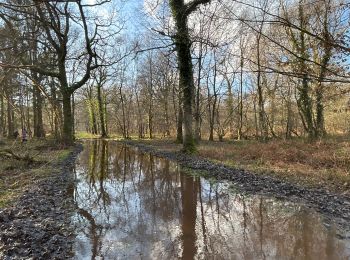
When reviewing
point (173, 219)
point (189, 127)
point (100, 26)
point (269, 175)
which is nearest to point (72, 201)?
point (173, 219)

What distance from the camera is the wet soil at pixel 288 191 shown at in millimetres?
6941

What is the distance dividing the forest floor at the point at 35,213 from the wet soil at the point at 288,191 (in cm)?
531

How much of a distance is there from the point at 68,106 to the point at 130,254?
19.8 meters

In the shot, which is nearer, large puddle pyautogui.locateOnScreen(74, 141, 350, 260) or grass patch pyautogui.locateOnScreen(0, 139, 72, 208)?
large puddle pyautogui.locateOnScreen(74, 141, 350, 260)

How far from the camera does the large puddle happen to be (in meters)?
5.16

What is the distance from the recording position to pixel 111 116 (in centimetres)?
5869

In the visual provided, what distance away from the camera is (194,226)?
6.43 meters

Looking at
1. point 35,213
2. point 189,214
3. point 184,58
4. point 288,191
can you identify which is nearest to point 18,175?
point 35,213

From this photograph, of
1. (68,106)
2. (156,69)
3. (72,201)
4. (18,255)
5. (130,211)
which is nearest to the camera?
(18,255)

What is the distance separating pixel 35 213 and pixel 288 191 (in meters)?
6.85

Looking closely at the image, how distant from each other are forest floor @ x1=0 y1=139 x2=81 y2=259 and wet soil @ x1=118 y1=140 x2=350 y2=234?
5.31 m

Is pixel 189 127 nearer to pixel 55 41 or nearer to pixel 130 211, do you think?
pixel 130 211

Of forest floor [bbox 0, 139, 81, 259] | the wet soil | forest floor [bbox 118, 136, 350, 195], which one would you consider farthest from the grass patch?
forest floor [bbox 118, 136, 350, 195]

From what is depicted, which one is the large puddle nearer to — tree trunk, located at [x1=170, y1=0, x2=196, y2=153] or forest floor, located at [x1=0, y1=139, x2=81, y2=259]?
forest floor, located at [x1=0, y1=139, x2=81, y2=259]
